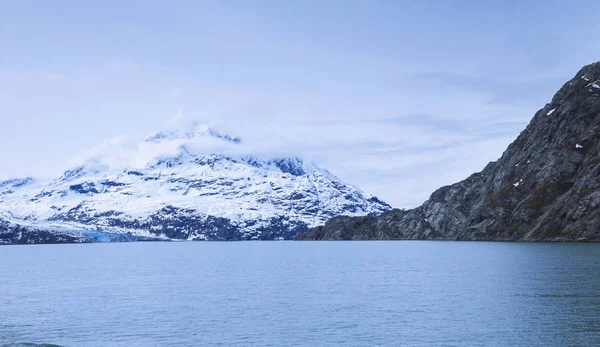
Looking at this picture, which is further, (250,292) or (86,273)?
(86,273)

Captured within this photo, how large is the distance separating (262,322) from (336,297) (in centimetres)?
2348

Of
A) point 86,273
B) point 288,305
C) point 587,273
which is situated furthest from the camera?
point 86,273

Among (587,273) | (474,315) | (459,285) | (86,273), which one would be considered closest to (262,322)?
(474,315)

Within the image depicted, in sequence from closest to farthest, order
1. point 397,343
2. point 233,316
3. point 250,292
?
point 397,343 → point 233,316 → point 250,292

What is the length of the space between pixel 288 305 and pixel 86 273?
302 ft

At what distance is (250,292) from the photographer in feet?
342

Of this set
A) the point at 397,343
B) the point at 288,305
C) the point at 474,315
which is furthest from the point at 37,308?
the point at 474,315

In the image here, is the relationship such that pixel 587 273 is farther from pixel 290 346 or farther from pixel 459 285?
pixel 290 346

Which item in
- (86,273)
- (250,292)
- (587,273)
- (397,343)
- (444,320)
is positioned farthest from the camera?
(86,273)

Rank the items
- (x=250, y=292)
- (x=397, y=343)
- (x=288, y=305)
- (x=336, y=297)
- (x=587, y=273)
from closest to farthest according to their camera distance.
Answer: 1. (x=397, y=343)
2. (x=288, y=305)
3. (x=336, y=297)
4. (x=250, y=292)
5. (x=587, y=273)

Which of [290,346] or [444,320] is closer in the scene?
[290,346]

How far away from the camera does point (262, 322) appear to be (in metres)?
73.8

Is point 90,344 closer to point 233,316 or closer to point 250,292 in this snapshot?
point 233,316

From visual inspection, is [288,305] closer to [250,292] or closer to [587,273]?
[250,292]
